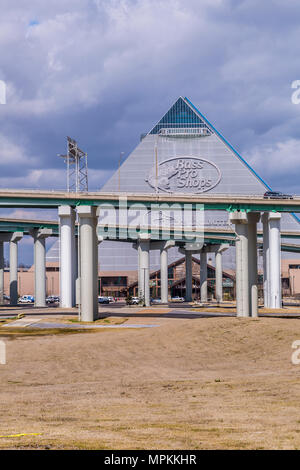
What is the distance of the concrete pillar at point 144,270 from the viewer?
363 feet

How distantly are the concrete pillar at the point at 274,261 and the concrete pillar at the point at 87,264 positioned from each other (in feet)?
124

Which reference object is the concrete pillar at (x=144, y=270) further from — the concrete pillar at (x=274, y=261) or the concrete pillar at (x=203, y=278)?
the concrete pillar at (x=203, y=278)

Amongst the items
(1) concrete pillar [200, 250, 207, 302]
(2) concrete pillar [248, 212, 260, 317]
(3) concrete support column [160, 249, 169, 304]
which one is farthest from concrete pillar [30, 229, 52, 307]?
(2) concrete pillar [248, 212, 260, 317]

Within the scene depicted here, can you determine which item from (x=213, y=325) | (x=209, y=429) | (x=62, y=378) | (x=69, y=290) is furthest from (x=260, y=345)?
(x=69, y=290)

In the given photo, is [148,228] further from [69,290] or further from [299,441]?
[299,441]

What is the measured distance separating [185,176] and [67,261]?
99.5 meters

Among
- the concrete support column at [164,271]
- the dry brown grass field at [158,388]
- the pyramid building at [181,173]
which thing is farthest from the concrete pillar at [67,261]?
the pyramid building at [181,173]

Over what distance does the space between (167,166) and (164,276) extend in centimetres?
6152

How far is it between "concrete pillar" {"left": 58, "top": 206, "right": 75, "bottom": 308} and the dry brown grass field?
4153cm

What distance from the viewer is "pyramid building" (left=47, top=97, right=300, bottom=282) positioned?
185625 mm

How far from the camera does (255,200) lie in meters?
71.1

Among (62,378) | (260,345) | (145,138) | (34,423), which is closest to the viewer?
(34,423)

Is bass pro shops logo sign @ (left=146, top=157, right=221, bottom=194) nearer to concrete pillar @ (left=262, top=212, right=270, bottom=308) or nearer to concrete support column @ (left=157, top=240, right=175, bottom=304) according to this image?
concrete support column @ (left=157, top=240, right=175, bottom=304)

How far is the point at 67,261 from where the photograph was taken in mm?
91938
